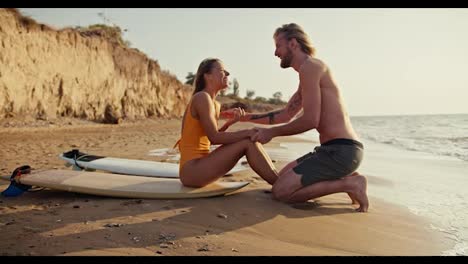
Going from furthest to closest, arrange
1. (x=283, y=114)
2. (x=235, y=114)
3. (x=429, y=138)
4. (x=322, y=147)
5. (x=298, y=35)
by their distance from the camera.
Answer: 1. (x=429, y=138)
2. (x=283, y=114)
3. (x=235, y=114)
4. (x=298, y=35)
5. (x=322, y=147)

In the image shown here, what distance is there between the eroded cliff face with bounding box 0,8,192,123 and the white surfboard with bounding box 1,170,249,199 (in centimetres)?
920

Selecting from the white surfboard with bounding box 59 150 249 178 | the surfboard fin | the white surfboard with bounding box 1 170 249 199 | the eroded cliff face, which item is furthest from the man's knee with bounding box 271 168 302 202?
the eroded cliff face

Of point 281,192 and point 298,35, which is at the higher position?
point 298,35

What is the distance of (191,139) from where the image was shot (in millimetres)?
3479

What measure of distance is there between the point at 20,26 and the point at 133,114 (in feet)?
28.3

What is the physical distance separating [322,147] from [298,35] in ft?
3.36

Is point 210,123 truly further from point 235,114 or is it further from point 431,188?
point 431,188

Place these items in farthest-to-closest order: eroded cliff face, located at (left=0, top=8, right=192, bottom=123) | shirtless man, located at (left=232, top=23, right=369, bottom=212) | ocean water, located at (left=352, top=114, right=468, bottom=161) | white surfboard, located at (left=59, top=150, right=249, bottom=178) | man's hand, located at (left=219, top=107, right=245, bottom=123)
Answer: eroded cliff face, located at (left=0, top=8, right=192, bottom=123) < ocean water, located at (left=352, top=114, right=468, bottom=161) < white surfboard, located at (left=59, top=150, right=249, bottom=178) < man's hand, located at (left=219, top=107, right=245, bottom=123) < shirtless man, located at (left=232, top=23, right=369, bottom=212)

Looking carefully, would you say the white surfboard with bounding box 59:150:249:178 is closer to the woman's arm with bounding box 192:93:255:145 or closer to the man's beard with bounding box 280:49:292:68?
the woman's arm with bounding box 192:93:255:145

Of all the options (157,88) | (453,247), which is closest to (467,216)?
(453,247)

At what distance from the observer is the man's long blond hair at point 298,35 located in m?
3.47

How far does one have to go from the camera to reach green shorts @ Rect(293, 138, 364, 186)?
3254 millimetres

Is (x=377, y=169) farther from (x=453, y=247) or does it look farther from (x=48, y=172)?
(x=48, y=172)

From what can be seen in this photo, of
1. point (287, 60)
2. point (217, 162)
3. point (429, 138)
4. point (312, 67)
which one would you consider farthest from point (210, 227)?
point (429, 138)
